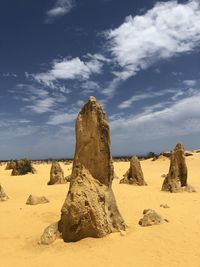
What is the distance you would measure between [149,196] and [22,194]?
6.74 m

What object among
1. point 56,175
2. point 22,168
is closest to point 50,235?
point 56,175

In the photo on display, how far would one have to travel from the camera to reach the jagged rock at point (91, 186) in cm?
1024

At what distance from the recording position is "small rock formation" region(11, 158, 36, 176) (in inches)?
1325

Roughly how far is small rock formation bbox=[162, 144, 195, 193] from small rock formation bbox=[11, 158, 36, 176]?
55.0 ft

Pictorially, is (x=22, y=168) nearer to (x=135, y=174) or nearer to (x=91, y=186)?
(x=135, y=174)

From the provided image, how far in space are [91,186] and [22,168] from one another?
24042 mm

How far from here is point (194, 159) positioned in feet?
144

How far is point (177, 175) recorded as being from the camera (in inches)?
780

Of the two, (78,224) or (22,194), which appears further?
(22,194)

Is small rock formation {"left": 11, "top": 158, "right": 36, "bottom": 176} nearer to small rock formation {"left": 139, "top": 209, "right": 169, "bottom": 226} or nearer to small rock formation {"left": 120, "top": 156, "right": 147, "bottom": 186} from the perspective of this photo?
small rock formation {"left": 120, "top": 156, "right": 147, "bottom": 186}

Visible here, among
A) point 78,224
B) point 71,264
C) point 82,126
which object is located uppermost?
point 82,126

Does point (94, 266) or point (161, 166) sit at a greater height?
point (161, 166)

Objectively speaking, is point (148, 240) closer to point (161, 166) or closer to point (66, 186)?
point (66, 186)

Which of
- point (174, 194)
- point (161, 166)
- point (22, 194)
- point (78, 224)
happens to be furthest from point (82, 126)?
point (161, 166)
